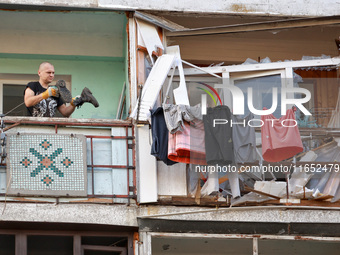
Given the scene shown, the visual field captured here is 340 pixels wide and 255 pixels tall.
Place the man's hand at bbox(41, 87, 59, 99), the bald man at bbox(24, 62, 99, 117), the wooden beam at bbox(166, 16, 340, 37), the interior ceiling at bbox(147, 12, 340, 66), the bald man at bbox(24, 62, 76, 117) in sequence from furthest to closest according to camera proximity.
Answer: the interior ceiling at bbox(147, 12, 340, 66) → the wooden beam at bbox(166, 16, 340, 37) → the bald man at bbox(24, 62, 76, 117) → the bald man at bbox(24, 62, 99, 117) → the man's hand at bbox(41, 87, 59, 99)

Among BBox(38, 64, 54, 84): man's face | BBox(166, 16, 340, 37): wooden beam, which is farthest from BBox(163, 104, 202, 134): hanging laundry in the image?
BBox(38, 64, 54, 84): man's face

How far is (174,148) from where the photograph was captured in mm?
13523

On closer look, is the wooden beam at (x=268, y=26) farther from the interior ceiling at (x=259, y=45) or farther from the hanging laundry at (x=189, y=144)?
the hanging laundry at (x=189, y=144)

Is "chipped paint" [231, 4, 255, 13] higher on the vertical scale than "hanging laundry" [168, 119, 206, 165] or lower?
higher

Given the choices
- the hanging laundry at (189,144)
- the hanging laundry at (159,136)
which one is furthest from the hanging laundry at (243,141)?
the hanging laundry at (159,136)

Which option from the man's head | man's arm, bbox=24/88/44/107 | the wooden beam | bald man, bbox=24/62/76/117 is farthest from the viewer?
the wooden beam

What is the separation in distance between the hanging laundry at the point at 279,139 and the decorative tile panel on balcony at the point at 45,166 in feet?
7.97

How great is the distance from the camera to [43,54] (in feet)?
52.5

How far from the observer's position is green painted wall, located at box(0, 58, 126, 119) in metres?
16.1

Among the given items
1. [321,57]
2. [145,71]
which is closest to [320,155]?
[321,57]

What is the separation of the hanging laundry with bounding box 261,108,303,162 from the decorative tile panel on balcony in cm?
243

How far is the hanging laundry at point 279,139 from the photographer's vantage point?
13.7m

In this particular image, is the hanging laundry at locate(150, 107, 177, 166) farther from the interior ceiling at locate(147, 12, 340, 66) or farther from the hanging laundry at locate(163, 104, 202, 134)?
the interior ceiling at locate(147, 12, 340, 66)

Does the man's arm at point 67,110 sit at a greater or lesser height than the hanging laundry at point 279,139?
greater
